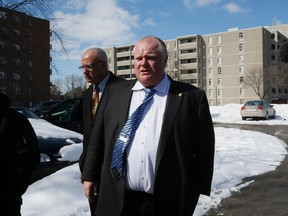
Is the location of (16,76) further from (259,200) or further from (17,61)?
(259,200)

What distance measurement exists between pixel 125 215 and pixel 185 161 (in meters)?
0.60

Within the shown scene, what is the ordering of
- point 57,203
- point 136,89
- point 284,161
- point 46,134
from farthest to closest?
point 284,161, point 46,134, point 57,203, point 136,89

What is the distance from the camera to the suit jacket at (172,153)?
2357 mm

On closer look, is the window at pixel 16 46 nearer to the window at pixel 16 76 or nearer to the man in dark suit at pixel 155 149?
the window at pixel 16 76

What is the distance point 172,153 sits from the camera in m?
2.36

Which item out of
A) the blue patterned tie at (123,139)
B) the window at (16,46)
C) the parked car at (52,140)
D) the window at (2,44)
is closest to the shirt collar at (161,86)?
the blue patterned tie at (123,139)

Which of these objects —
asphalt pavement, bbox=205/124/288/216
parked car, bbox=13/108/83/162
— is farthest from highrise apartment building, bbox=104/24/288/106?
Answer: parked car, bbox=13/108/83/162

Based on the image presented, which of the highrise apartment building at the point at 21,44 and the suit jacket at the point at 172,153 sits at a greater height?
the highrise apartment building at the point at 21,44

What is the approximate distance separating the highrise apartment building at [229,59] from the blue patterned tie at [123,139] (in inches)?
3011

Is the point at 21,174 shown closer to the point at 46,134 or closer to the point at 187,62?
the point at 46,134

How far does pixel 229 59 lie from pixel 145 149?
8912cm

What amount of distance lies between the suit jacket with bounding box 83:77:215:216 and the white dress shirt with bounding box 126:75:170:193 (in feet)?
0.17

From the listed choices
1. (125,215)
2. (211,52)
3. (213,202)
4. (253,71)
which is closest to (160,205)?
(125,215)

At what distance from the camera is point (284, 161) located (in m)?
8.70
